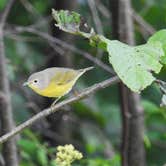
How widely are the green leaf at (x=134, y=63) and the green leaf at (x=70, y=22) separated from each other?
0.17 meters

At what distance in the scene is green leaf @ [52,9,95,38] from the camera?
59.4 inches

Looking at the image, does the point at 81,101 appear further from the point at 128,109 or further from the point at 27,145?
the point at 128,109

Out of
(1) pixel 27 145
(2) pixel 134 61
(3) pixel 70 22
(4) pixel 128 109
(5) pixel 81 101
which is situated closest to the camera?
(2) pixel 134 61

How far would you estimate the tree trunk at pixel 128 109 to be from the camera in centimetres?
227

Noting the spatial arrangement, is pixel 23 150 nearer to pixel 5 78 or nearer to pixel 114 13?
pixel 5 78

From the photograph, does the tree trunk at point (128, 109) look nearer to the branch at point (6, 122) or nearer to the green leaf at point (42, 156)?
the branch at point (6, 122)

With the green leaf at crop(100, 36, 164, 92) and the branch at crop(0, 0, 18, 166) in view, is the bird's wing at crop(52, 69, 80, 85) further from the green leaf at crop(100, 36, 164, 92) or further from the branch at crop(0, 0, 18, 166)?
the green leaf at crop(100, 36, 164, 92)

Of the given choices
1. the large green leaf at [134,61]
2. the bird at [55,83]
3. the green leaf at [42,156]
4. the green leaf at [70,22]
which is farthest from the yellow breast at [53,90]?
the green leaf at [42,156]

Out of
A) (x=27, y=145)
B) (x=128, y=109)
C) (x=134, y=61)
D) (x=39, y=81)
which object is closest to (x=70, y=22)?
(x=134, y=61)

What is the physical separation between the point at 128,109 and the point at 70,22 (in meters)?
0.86

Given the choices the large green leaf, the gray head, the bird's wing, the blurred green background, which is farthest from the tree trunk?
the blurred green background

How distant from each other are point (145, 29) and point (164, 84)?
6.21 ft

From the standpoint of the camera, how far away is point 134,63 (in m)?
1.29

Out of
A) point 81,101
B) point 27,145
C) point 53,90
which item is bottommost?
point 81,101
